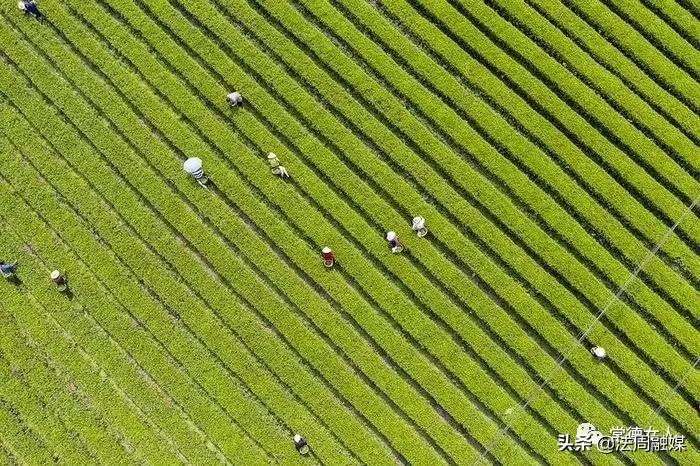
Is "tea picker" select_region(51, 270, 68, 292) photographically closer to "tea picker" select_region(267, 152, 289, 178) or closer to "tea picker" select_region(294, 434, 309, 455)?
"tea picker" select_region(267, 152, 289, 178)

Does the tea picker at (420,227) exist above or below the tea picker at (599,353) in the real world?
above

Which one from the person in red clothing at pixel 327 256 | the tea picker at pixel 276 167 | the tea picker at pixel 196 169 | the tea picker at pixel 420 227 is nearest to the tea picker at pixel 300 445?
the person in red clothing at pixel 327 256

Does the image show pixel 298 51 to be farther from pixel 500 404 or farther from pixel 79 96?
pixel 500 404

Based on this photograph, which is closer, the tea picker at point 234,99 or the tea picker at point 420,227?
the tea picker at point 420,227

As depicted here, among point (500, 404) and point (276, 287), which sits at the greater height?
point (276, 287)

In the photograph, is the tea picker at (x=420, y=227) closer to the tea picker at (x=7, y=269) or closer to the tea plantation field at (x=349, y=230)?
the tea plantation field at (x=349, y=230)

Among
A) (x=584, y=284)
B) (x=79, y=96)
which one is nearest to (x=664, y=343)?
(x=584, y=284)

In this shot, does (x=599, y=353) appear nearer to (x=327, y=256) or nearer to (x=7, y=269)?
(x=327, y=256)
